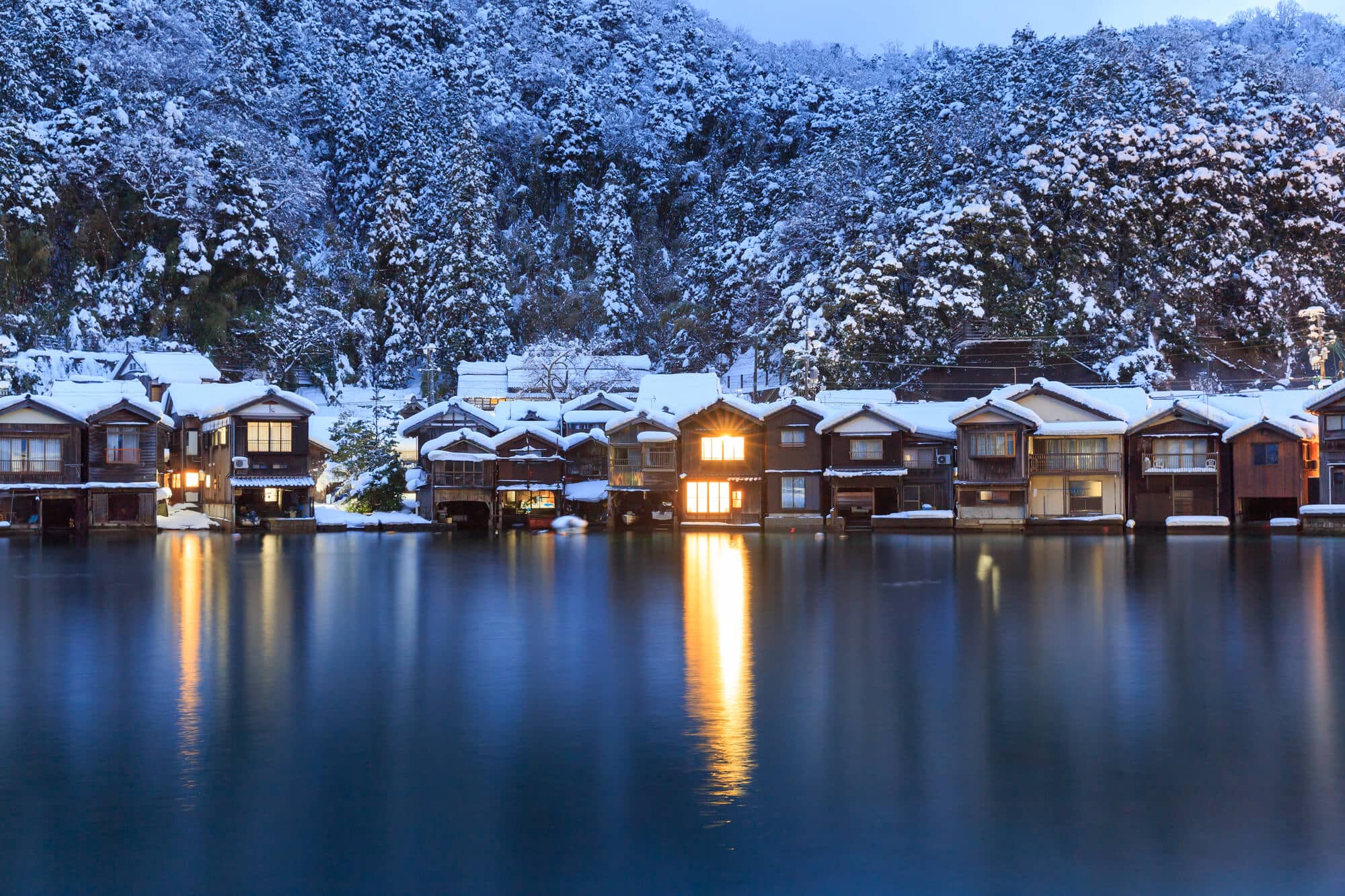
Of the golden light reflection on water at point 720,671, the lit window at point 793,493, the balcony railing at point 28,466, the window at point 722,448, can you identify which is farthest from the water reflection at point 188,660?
the lit window at point 793,493

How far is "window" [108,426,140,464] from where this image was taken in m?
44.7

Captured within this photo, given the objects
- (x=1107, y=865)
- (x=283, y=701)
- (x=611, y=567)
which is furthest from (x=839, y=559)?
(x=1107, y=865)

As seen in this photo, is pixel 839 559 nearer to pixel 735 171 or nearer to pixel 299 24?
pixel 735 171

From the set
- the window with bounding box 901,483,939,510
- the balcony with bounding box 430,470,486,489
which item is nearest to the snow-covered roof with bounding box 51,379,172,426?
the balcony with bounding box 430,470,486,489

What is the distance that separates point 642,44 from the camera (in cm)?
9800

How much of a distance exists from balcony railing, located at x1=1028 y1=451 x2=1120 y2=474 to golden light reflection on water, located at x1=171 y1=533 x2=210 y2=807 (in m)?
29.6

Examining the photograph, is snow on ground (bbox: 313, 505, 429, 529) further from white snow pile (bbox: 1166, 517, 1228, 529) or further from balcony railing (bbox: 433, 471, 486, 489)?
white snow pile (bbox: 1166, 517, 1228, 529)

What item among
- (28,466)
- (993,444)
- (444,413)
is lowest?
(28,466)

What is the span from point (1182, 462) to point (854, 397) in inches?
518

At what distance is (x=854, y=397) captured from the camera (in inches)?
2030

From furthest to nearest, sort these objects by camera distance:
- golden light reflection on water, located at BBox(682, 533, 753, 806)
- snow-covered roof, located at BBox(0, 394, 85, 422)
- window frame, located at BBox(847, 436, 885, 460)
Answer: window frame, located at BBox(847, 436, 885, 460)
snow-covered roof, located at BBox(0, 394, 85, 422)
golden light reflection on water, located at BBox(682, 533, 753, 806)

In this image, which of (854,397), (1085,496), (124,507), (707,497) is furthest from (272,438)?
(1085,496)

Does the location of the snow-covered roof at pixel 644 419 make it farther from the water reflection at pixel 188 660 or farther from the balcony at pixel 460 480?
the water reflection at pixel 188 660

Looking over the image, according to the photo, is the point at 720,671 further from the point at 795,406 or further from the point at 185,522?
the point at 185,522
